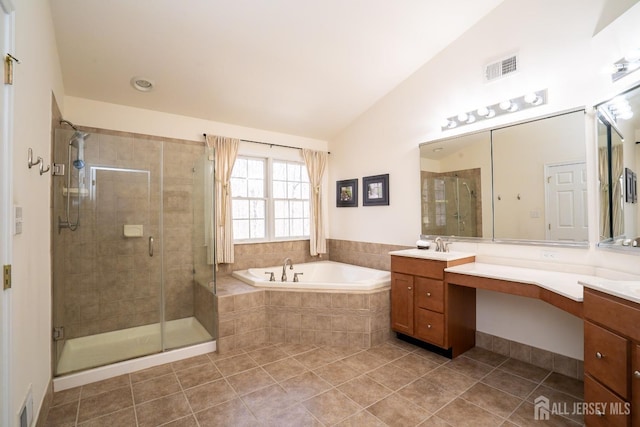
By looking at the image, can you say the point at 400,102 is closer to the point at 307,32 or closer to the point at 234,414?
the point at 307,32

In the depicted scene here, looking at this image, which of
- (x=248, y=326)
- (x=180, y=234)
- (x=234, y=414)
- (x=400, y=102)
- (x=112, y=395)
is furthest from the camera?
(x=400, y=102)

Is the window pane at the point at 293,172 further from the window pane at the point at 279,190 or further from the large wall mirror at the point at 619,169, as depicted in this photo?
the large wall mirror at the point at 619,169

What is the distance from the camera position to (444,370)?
2506mm

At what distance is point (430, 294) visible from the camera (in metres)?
2.75

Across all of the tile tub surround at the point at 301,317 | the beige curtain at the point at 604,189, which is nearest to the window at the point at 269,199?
the tile tub surround at the point at 301,317

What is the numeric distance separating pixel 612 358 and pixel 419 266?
1.46 meters

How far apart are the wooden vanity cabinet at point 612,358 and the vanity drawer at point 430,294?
1084mm

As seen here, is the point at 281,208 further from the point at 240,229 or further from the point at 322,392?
the point at 322,392

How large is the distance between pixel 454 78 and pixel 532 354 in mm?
2615

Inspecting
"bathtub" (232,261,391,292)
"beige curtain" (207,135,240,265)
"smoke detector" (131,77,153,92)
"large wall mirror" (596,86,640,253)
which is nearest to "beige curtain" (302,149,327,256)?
"bathtub" (232,261,391,292)

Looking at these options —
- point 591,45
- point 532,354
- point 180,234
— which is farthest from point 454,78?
point 180,234

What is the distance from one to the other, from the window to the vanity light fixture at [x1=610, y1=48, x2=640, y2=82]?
335 cm

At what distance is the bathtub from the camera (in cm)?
305

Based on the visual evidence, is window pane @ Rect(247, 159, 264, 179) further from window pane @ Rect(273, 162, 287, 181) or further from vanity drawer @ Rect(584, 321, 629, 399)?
vanity drawer @ Rect(584, 321, 629, 399)
